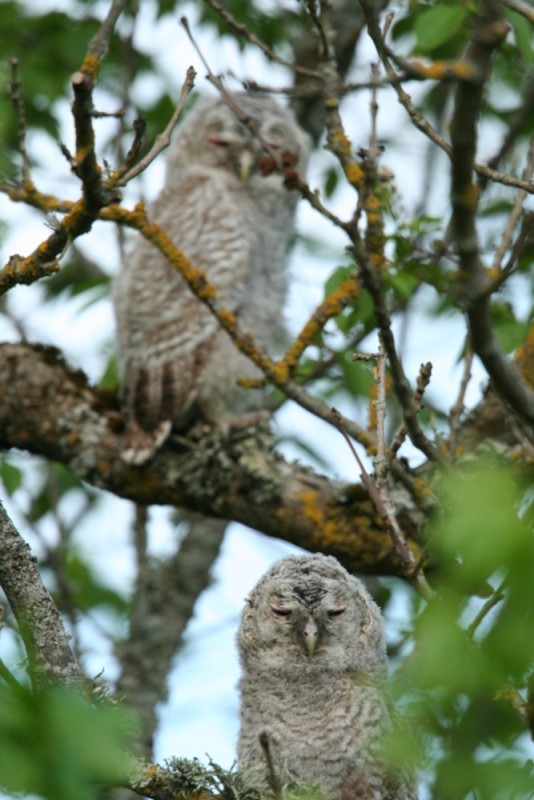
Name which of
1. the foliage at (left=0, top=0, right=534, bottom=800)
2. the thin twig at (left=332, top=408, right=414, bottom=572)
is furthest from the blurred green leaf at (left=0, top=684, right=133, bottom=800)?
the thin twig at (left=332, top=408, right=414, bottom=572)

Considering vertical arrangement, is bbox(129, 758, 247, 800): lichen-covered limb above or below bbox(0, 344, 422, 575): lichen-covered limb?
below

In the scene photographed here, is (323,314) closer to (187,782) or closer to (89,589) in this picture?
(187,782)

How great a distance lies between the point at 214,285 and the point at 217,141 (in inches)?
55.5

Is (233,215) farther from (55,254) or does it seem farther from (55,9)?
(55,254)

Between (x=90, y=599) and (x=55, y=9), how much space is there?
3.64 m

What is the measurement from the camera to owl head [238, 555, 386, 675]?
4.16 meters

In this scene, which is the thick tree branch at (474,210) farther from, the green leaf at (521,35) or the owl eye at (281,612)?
the green leaf at (521,35)

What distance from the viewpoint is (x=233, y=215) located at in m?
7.07

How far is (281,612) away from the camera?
4.30 metres

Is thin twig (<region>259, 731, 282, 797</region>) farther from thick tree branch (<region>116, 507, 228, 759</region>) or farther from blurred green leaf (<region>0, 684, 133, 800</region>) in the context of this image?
thick tree branch (<region>116, 507, 228, 759</region>)

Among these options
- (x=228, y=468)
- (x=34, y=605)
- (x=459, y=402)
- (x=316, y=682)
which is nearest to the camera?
(x=34, y=605)

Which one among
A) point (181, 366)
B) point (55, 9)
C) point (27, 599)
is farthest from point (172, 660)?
point (27, 599)

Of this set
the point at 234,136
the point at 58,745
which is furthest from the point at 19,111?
the point at 234,136

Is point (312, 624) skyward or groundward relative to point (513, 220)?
groundward
